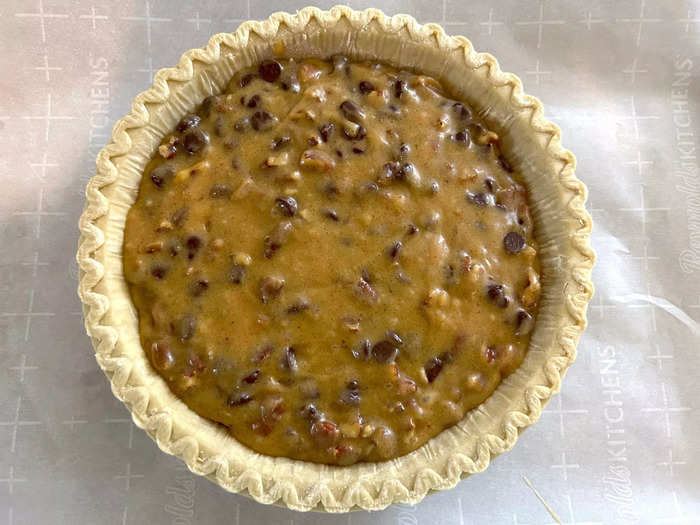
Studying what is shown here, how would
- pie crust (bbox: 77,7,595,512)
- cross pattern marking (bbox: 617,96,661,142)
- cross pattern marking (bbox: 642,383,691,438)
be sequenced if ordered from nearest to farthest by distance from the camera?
pie crust (bbox: 77,7,595,512)
cross pattern marking (bbox: 642,383,691,438)
cross pattern marking (bbox: 617,96,661,142)

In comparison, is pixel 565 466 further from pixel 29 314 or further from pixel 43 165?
pixel 43 165

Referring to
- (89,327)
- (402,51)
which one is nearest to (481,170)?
(402,51)

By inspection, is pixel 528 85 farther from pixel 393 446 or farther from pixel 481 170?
pixel 393 446

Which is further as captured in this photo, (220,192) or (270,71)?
(270,71)

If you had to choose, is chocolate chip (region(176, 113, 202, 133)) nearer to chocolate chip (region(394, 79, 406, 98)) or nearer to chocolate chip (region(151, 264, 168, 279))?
chocolate chip (region(151, 264, 168, 279))

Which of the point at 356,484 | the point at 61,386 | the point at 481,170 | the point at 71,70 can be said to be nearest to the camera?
the point at 356,484

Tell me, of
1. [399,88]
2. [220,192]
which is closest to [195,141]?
[220,192]

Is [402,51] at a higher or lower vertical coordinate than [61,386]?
higher

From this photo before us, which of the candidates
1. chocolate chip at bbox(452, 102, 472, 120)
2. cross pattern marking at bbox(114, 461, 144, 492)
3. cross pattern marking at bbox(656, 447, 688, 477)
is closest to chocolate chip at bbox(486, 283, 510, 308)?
chocolate chip at bbox(452, 102, 472, 120)
